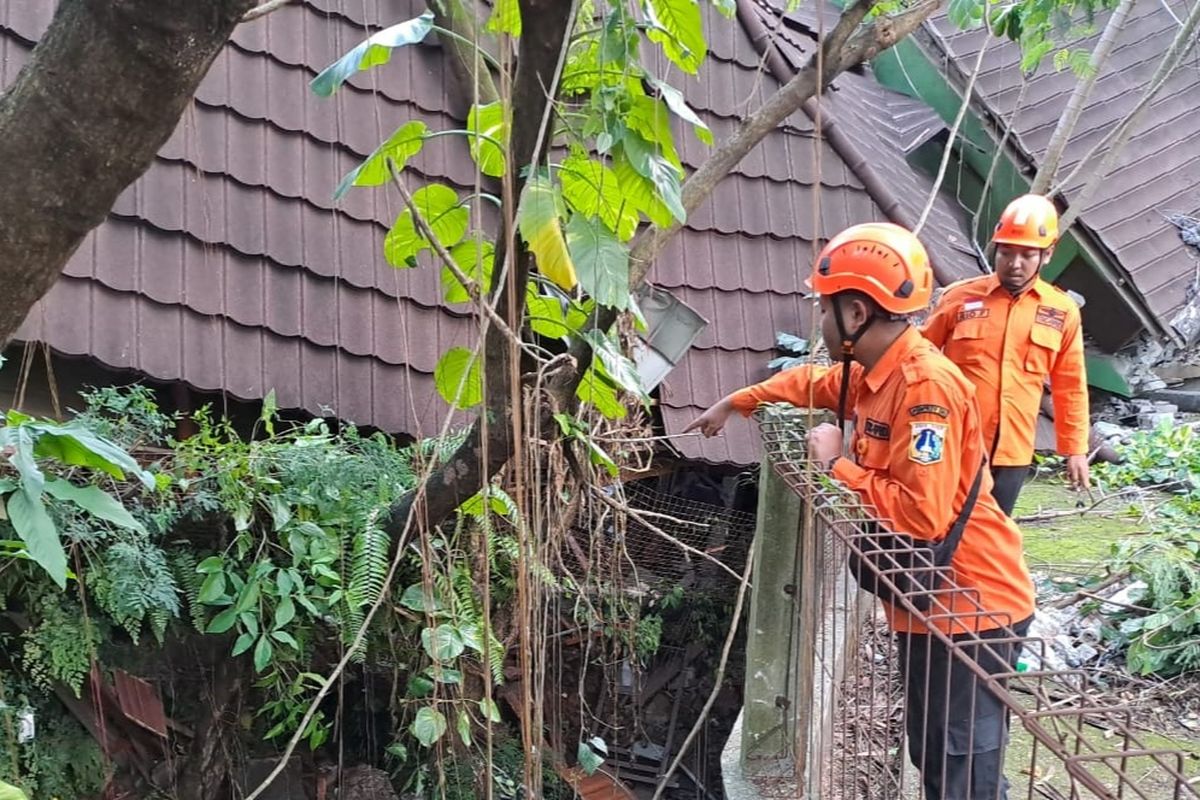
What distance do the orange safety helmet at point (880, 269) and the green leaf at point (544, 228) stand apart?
0.84 meters

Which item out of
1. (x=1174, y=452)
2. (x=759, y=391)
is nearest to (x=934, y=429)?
(x=759, y=391)

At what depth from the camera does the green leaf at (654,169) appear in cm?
197

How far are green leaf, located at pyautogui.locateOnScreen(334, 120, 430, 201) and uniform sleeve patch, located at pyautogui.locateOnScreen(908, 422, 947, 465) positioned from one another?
129cm

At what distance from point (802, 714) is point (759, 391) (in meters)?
0.91

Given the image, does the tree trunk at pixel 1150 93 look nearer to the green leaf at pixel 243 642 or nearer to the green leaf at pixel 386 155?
the green leaf at pixel 386 155

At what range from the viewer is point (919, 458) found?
2.26m

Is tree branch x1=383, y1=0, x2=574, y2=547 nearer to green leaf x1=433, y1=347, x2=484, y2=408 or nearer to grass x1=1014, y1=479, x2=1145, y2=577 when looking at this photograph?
green leaf x1=433, y1=347, x2=484, y2=408

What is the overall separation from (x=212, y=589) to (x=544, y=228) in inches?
80.2

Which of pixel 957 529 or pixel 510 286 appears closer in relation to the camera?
pixel 510 286

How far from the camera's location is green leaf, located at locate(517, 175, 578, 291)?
5.70ft

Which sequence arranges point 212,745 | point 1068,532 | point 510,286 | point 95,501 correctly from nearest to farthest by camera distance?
point 510,286 → point 95,501 → point 212,745 → point 1068,532

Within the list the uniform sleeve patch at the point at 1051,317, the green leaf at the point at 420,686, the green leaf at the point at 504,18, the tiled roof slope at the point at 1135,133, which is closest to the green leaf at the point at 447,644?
the green leaf at the point at 420,686

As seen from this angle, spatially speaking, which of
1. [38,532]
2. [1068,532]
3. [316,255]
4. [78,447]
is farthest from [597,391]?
[1068,532]

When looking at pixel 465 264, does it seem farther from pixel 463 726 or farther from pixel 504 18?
pixel 463 726
